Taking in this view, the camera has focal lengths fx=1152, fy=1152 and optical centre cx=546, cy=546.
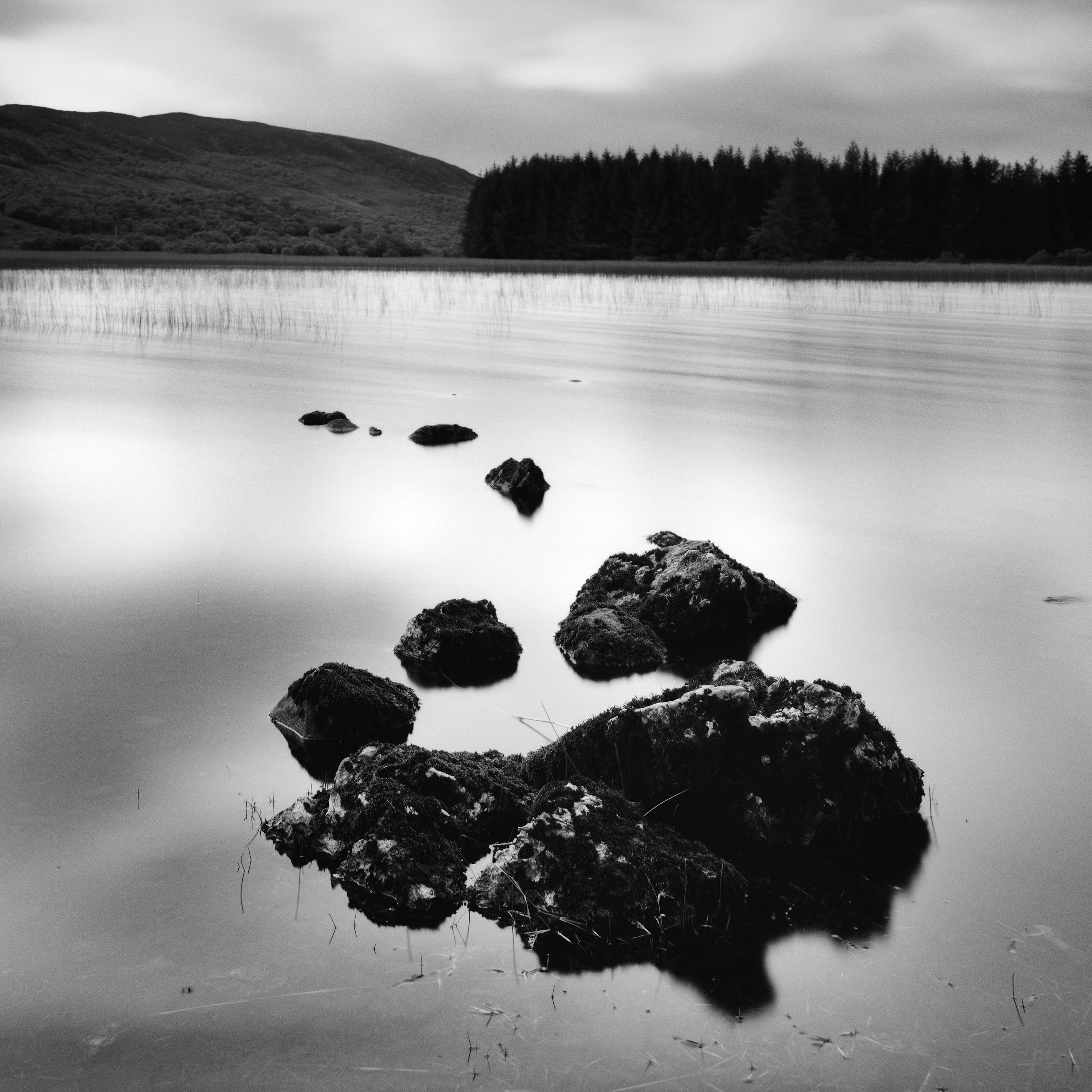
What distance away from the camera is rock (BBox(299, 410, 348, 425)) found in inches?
541

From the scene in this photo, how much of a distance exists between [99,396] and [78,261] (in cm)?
4943

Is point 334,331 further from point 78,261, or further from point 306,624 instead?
point 78,261

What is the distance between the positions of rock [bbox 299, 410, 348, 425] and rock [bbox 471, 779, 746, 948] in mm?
10565

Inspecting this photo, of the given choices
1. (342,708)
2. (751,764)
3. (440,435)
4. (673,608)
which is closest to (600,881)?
(751,764)

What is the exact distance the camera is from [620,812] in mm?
3764

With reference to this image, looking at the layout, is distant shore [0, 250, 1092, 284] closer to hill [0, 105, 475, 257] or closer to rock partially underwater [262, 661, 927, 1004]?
hill [0, 105, 475, 257]

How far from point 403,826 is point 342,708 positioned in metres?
1.08

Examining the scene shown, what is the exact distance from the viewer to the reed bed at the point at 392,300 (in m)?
27.1

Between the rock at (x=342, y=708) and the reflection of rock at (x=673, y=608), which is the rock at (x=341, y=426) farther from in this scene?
the rock at (x=342, y=708)

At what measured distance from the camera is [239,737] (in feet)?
15.6

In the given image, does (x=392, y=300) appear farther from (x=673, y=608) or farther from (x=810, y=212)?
(x=810, y=212)

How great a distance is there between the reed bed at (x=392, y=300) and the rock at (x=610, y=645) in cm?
1932

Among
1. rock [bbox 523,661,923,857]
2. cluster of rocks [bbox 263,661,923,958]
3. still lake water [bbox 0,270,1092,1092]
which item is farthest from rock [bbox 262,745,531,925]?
rock [bbox 523,661,923,857]

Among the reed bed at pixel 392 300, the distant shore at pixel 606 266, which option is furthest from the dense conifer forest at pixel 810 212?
the reed bed at pixel 392 300
